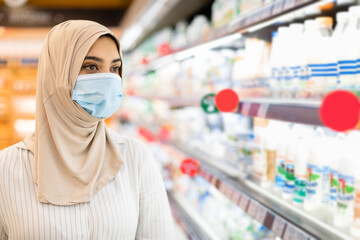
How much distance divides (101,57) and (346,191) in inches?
37.4

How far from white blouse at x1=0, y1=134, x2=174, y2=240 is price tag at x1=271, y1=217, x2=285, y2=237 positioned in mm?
388

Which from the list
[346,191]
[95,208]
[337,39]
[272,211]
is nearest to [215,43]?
[337,39]

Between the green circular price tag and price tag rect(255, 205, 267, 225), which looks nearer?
price tag rect(255, 205, 267, 225)

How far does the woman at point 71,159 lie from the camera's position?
125cm

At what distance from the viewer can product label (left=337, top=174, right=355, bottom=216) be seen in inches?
51.8

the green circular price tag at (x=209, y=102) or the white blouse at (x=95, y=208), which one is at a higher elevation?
the green circular price tag at (x=209, y=102)

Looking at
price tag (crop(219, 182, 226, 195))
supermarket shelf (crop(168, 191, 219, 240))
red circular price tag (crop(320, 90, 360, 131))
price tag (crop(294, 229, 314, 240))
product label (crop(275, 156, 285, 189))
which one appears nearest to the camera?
red circular price tag (crop(320, 90, 360, 131))

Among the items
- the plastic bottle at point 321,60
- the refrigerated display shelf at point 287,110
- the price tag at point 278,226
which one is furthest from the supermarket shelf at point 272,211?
the plastic bottle at point 321,60

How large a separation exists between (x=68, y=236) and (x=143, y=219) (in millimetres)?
288

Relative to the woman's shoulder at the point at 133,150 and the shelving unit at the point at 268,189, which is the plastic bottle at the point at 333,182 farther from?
the woman's shoulder at the point at 133,150

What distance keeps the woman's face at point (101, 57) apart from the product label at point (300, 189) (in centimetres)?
86

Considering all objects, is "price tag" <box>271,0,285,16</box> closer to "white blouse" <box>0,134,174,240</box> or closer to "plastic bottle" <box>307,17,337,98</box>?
"plastic bottle" <box>307,17,337,98</box>

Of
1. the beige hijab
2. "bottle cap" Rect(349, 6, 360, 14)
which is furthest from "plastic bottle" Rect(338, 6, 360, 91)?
the beige hijab

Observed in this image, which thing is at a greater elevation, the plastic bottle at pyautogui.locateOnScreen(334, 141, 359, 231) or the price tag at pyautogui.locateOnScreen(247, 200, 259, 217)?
the plastic bottle at pyautogui.locateOnScreen(334, 141, 359, 231)
